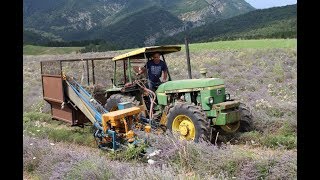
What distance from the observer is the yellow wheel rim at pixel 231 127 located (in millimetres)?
8673

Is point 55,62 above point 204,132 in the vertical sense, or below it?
above

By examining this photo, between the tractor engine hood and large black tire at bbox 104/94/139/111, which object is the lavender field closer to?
large black tire at bbox 104/94/139/111

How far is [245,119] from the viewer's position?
914cm

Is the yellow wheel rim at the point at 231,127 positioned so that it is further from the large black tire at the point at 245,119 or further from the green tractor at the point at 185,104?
the large black tire at the point at 245,119

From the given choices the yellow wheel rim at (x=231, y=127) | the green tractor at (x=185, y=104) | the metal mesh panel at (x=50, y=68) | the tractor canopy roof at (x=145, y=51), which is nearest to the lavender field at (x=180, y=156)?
the yellow wheel rim at (x=231, y=127)

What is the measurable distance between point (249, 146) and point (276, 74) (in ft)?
38.7

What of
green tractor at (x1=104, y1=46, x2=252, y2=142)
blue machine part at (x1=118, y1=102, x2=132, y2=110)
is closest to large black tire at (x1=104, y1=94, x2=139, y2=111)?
green tractor at (x1=104, y1=46, x2=252, y2=142)

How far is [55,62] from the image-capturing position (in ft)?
35.9

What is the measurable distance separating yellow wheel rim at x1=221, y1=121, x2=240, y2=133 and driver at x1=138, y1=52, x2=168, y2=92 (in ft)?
6.39

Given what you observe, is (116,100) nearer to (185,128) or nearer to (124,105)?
(124,105)

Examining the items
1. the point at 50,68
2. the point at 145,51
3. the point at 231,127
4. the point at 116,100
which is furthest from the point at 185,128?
the point at 50,68

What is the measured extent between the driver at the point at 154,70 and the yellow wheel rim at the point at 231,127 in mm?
1949
